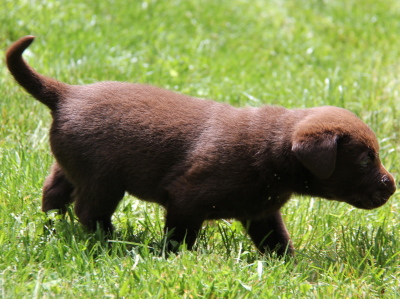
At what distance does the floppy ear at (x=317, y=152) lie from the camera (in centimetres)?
391

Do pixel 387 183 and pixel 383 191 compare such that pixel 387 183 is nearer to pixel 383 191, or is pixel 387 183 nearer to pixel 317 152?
pixel 383 191

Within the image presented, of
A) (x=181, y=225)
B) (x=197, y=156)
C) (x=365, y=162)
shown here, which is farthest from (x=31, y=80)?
(x=365, y=162)

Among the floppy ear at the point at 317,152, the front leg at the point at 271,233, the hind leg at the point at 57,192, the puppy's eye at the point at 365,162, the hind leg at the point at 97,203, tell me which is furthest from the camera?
the hind leg at the point at 57,192

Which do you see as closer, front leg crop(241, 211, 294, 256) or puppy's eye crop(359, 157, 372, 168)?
puppy's eye crop(359, 157, 372, 168)

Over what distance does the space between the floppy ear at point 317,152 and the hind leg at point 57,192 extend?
1650mm


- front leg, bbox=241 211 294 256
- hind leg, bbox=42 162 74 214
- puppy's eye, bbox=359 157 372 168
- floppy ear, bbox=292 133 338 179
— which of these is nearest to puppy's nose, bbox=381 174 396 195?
puppy's eye, bbox=359 157 372 168

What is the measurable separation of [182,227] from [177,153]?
48 centimetres

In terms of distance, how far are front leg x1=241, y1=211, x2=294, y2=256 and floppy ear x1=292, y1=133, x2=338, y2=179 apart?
609 millimetres

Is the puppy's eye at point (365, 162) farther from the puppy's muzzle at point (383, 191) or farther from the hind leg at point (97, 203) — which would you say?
the hind leg at point (97, 203)

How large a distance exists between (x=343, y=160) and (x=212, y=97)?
257 centimetres

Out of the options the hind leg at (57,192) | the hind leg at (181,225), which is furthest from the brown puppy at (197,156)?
the hind leg at (57,192)

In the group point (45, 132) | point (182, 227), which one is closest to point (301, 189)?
point (182, 227)

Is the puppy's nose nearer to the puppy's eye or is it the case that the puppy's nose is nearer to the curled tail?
the puppy's eye

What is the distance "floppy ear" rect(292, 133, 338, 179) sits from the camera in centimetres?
391
